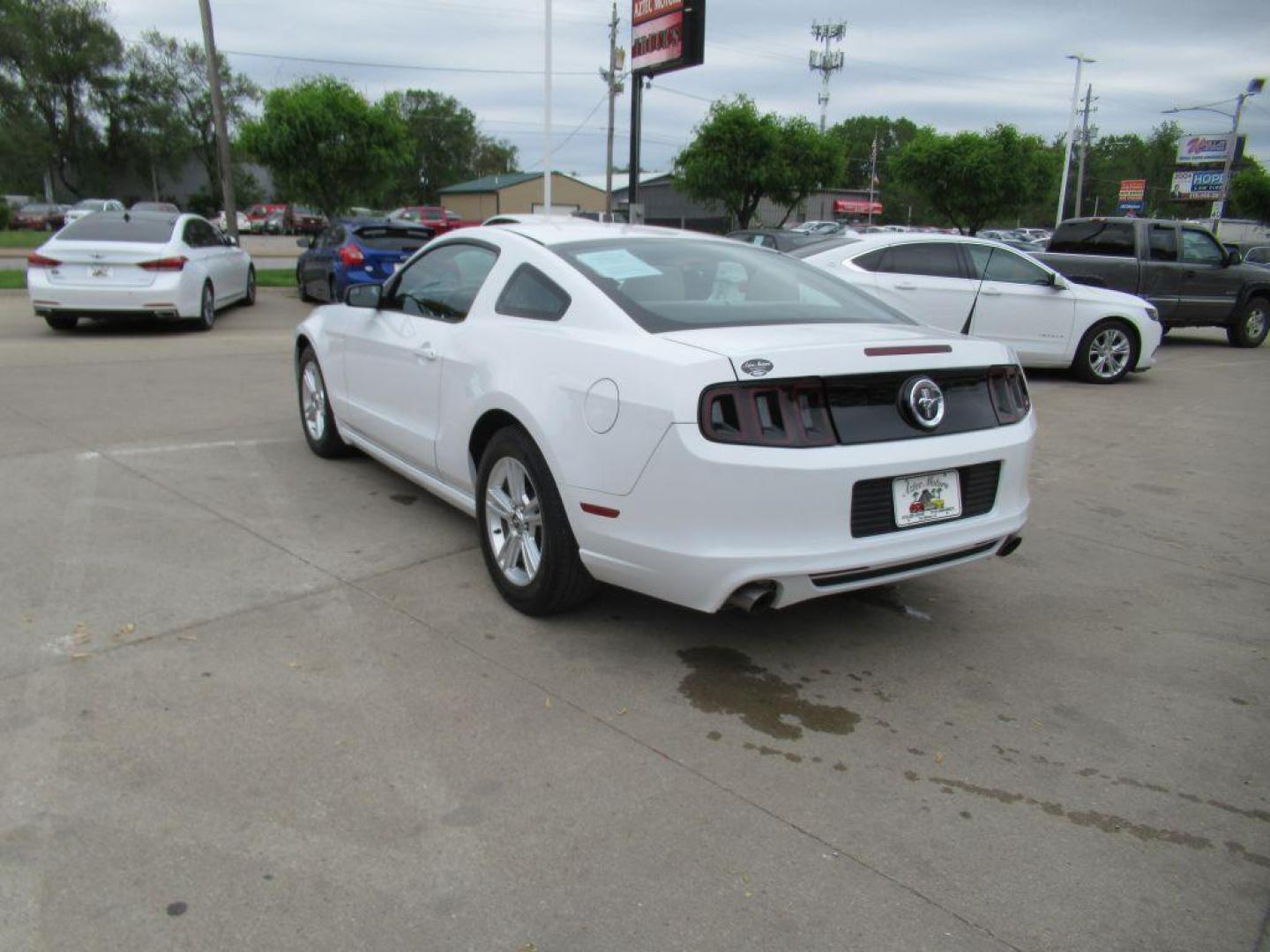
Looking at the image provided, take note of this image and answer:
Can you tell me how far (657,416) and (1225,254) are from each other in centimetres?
1469

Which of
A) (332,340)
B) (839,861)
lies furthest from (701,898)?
(332,340)

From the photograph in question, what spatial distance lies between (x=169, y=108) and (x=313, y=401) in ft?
225

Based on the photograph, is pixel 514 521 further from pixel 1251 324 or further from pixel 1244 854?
pixel 1251 324

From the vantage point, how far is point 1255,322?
15562 mm

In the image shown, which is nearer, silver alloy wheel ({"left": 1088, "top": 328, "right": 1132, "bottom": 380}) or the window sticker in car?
the window sticker in car

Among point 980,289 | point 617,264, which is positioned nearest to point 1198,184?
point 980,289

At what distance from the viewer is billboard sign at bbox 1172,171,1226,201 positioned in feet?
212

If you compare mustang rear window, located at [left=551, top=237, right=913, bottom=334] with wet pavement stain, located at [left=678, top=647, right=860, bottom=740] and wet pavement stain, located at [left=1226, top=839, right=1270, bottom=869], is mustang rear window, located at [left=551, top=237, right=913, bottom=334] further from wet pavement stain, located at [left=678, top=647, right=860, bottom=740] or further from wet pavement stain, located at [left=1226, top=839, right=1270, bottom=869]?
wet pavement stain, located at [left=1226, top=839, right=1270, bottom=869]

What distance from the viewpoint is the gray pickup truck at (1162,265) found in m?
14.1

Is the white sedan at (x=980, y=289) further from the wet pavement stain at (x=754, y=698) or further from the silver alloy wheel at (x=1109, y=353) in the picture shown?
the wet pavement stain at (x=754, y=698)

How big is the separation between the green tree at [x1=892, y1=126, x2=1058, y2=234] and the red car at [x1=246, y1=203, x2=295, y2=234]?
103 ft

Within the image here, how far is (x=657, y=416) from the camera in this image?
3184 mm

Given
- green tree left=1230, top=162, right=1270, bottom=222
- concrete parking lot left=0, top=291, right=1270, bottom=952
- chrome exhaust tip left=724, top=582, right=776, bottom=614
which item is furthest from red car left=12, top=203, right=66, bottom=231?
green tree left=1230, top=162, right=1270, bottom=222

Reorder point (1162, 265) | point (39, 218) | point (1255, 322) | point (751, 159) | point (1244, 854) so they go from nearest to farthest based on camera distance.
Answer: point (1244, 854)
point (1162, 265)
point (1255, 322)
point (751, 159)
point (39, 218)
